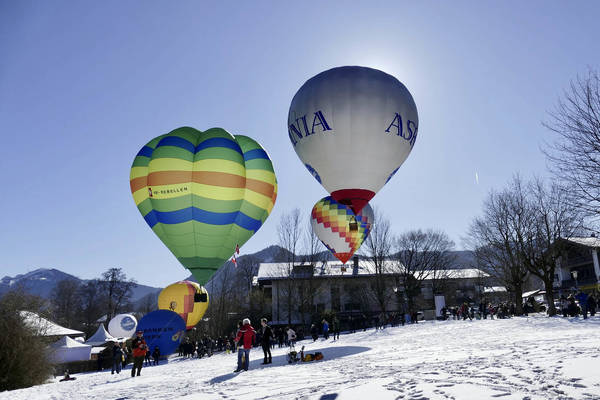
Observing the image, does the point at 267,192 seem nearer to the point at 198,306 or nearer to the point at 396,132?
the point at 396,132

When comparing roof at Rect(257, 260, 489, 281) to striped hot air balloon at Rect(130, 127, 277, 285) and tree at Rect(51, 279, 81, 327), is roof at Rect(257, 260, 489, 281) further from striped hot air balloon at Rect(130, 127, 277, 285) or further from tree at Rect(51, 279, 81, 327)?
tree at Rect(51, 279, 81, 327)

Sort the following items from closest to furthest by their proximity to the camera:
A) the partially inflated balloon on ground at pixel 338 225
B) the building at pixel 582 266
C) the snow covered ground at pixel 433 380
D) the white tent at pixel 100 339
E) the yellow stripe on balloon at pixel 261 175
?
1. the snow covered ground at pixel 433 380
2. the yellow stripe on balloon at pixel 261 175
3. the partially inflated balloon on ground at pixel 338 225
4. the white tent at pixel 100 339
5. the building at pixel 582 266

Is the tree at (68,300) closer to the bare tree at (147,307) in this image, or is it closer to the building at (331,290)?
the bare tree at (147,307)

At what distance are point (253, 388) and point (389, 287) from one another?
45252mm

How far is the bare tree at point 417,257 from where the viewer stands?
46.6m

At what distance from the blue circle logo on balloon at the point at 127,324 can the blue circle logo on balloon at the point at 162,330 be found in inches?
A: 774

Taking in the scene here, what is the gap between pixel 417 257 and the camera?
48.3m

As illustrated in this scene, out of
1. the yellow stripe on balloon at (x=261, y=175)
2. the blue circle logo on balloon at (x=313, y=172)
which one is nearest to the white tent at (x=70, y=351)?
the yellow stripe on balloon at (x=261, y=175)

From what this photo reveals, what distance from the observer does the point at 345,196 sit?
14.0 metres

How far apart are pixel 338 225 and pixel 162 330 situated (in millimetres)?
12025

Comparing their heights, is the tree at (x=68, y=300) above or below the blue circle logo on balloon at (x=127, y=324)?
above

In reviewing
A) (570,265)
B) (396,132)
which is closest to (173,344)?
(396,132)

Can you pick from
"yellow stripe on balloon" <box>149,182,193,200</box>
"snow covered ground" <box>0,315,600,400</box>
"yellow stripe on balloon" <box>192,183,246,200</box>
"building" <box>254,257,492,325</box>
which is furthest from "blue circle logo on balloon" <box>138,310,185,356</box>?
"building" <box>254,257,492,325</box>

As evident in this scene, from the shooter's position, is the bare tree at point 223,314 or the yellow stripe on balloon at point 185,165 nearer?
the yellow stripe on balloon at point 185,165
